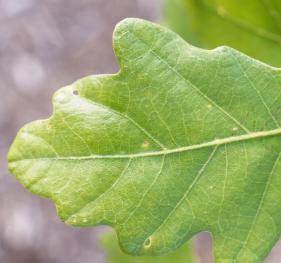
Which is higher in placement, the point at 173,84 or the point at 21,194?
the point at 173,84

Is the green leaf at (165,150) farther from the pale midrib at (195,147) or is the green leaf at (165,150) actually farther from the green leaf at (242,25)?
the green leaf at (242,25)

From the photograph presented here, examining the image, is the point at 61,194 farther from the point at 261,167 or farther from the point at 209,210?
the point at 261,167

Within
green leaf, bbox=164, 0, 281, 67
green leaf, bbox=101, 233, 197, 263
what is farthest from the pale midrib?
green leaf, bbox=101, 233, 197, 263

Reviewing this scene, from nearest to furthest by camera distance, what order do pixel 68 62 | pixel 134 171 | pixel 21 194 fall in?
1. pixel 134 171
2. pixel 21 194
3. pixel 68 62

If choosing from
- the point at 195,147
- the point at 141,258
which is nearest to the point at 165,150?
the point at 195,147

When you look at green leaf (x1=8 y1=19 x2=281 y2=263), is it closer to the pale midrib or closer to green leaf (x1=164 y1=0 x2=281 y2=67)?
the pale midrib

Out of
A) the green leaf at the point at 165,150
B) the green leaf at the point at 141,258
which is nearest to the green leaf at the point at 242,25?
the green leaf at the point at 165,150

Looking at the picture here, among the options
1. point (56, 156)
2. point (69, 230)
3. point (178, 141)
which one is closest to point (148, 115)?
point (178, 141)
